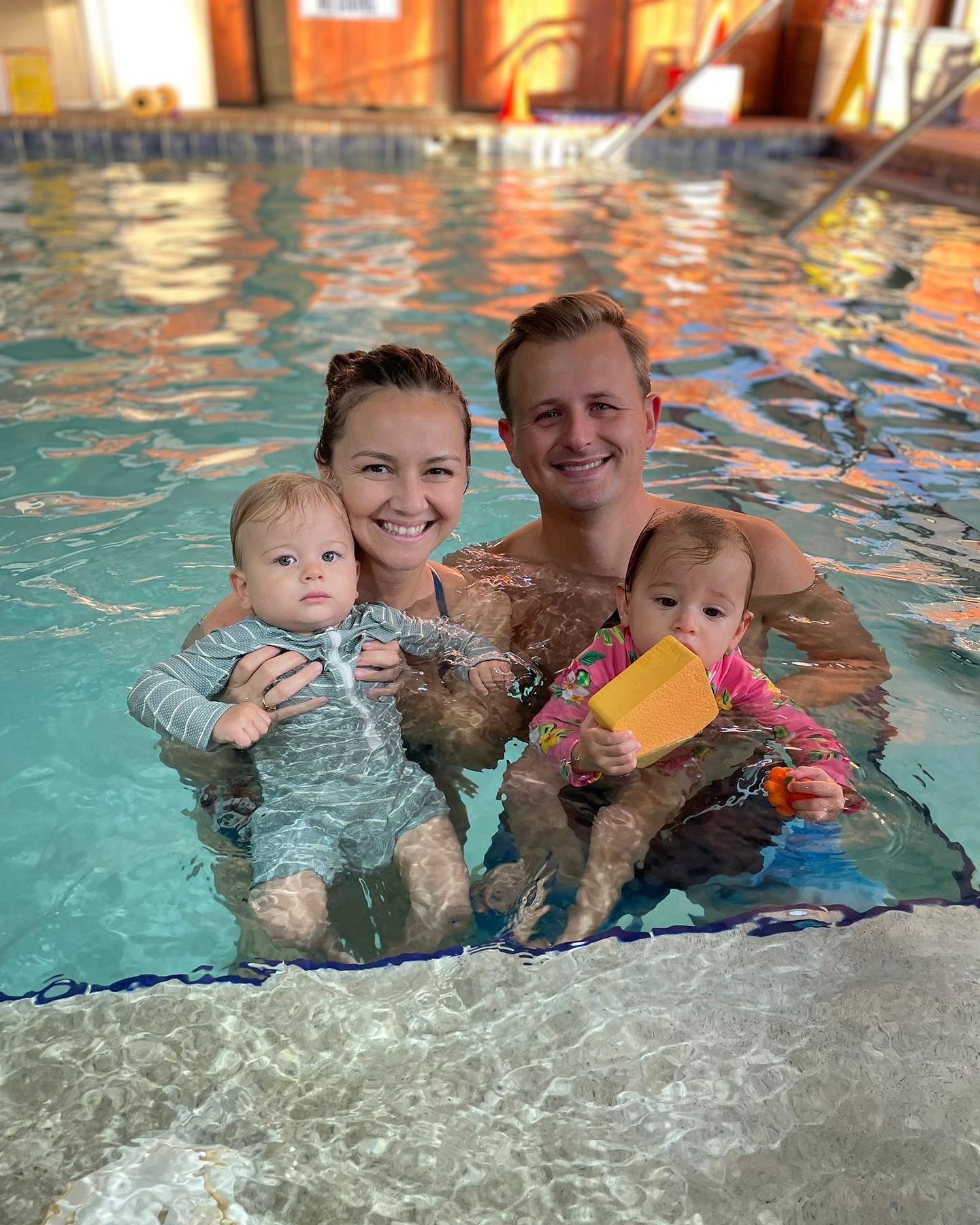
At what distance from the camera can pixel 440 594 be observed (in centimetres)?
304

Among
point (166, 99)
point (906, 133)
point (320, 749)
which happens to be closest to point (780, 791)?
point (320, 749)

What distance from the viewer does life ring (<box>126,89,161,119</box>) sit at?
13617 millimetres

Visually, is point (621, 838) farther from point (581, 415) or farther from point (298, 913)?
point (581, 415)

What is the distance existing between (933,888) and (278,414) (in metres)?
4.12

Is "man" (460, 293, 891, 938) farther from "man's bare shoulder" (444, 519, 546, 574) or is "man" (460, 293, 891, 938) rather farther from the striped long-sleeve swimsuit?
the striped long-sleeve swimsuit

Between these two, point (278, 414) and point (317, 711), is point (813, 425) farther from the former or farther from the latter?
point (317, 711)

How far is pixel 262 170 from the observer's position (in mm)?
12695

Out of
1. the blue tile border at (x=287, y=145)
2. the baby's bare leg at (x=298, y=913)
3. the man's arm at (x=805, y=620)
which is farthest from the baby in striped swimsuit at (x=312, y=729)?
the blue tile border at (x=287, y=145)

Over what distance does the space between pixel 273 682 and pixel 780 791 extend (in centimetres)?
116

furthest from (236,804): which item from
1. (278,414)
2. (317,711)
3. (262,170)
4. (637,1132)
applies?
(262,170)

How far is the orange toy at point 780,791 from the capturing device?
2303mm

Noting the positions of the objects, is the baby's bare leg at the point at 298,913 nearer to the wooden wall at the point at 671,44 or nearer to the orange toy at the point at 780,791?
the orange toy at the point at 780,791

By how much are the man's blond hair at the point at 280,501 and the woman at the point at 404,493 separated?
→ 16 cm

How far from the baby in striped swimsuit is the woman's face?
11 centimetres
